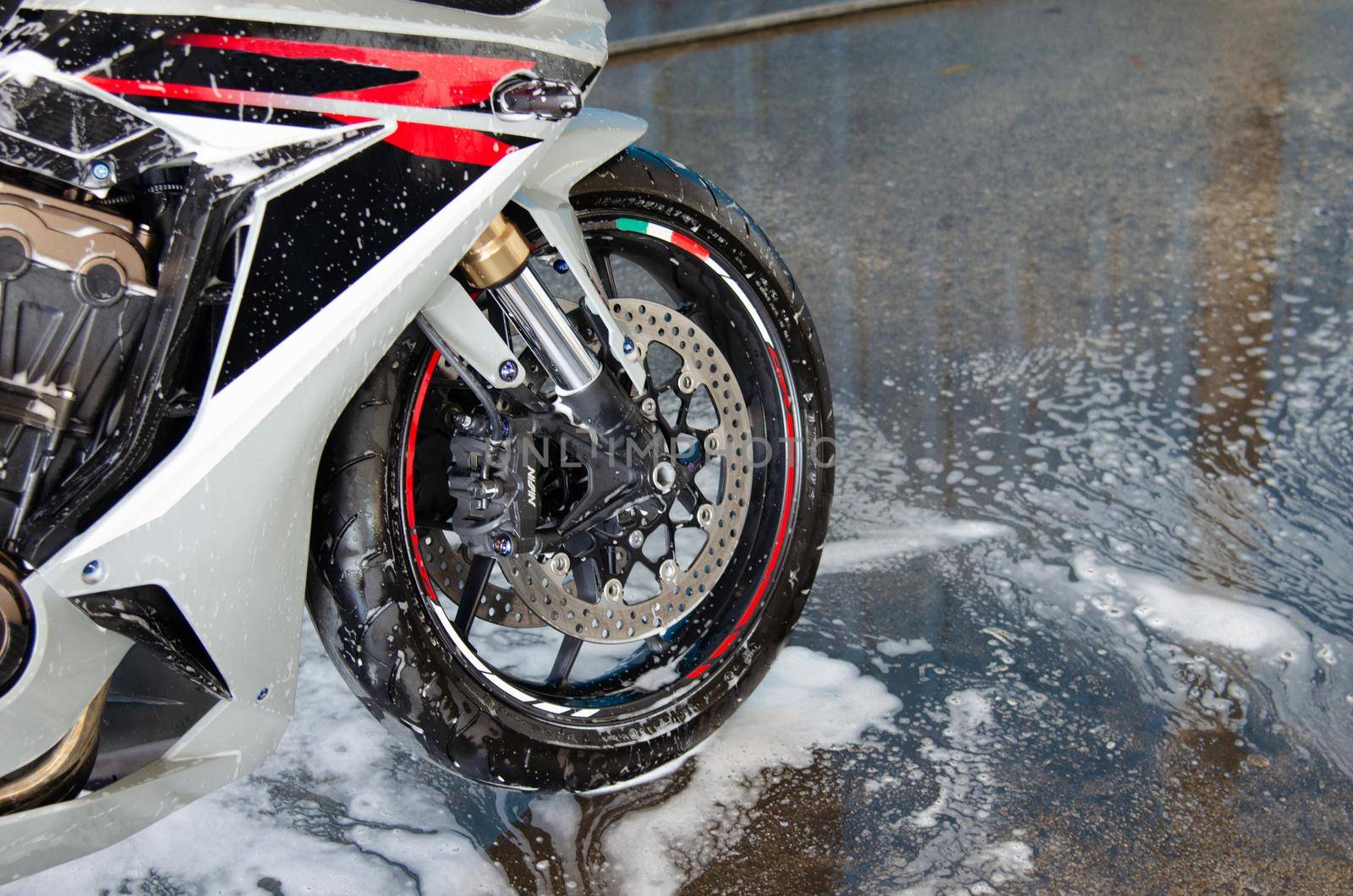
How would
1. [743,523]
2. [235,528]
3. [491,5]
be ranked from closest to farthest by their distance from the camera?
1. [235,528]
2. [491,5]
3. [743,523]

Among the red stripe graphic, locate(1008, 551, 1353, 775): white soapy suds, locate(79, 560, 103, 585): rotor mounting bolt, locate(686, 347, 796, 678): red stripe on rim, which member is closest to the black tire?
locate(686, 347, 796, 678): red stripe on rim

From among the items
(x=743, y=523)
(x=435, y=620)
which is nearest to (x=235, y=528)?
(x=435, y=620)

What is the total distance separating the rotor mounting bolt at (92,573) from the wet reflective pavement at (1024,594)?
0.69m

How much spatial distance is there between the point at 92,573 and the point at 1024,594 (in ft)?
5.11

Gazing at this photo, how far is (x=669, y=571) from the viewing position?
6.42 ft

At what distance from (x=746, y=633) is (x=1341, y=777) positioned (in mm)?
850

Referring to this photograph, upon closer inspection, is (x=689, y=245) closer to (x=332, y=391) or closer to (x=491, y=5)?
(x=491, y=5)

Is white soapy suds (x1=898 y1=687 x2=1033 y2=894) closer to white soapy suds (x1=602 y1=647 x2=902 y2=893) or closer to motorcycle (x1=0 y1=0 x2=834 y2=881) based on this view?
white soapy suds (x1=602 y1=647 x2=902 y2=893)

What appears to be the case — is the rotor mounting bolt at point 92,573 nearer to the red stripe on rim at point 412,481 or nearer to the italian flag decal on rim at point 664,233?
the red stripe on rim at point 412,481

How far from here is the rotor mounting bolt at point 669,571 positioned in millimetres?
1954

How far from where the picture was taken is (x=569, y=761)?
1802 millimetres

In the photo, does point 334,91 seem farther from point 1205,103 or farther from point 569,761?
point 1205,103

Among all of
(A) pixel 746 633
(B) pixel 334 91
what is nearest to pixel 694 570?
(A) pixel 746 633

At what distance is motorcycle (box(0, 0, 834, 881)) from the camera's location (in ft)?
4.06
